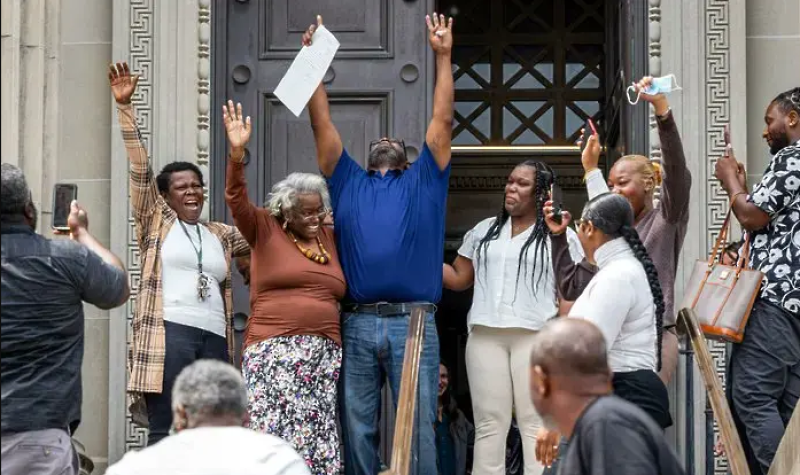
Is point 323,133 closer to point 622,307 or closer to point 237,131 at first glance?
point 237,131

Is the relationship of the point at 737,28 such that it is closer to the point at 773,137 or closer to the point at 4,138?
the point at 773,137

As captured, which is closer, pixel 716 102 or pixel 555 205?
pixel 555 205

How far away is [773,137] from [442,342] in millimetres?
7475

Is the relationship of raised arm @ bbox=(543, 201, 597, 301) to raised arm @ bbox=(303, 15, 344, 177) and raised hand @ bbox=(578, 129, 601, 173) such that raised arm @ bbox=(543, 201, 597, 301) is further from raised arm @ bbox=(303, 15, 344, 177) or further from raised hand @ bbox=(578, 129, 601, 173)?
raised arm @ bbox=(303, 15, 344, 177)

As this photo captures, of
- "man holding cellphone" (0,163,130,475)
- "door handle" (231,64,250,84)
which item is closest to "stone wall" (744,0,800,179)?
"door handle" (231,64,250,84)

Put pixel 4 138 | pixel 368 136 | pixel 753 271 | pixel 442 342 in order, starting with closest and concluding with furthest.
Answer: pixel 753 271, pixel 4 138, pixel 368 136, pixel 442 342

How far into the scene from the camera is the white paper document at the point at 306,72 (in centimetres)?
922

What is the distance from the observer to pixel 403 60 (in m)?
11.0

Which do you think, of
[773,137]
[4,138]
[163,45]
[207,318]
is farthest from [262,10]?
[773,137]

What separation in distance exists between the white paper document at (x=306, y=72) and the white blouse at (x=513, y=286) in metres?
1.29

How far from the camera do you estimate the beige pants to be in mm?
9008

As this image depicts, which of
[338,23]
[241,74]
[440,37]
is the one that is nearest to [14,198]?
[440,37]

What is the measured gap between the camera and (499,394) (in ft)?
29.8

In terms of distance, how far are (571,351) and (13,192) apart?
Answer: 9.28ft
